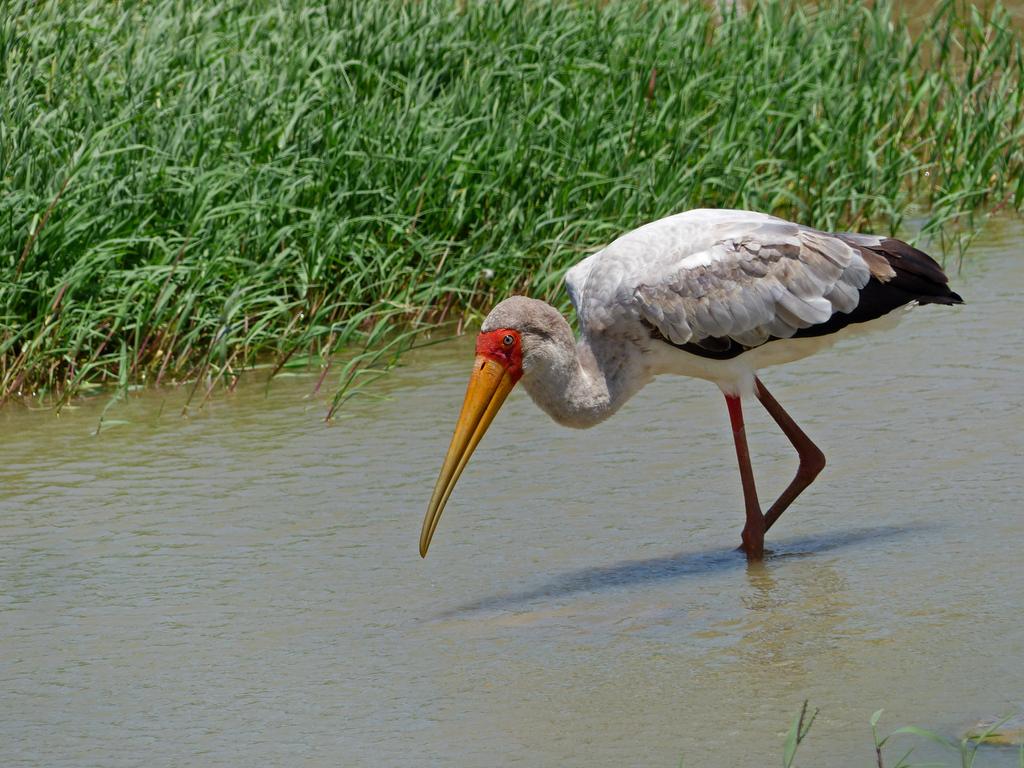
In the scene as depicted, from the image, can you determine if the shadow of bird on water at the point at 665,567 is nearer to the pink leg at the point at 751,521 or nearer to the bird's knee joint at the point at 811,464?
the pink leg at the point at 751,521

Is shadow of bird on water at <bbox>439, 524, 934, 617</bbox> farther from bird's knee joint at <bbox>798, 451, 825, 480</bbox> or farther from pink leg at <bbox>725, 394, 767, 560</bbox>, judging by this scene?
bird's knee joint at <bbox>798, 451, 825, 480</bbox>

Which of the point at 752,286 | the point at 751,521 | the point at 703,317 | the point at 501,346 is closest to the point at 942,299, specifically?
the point at 752,286

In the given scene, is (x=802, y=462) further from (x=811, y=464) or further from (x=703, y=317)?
(x=703, y=317)

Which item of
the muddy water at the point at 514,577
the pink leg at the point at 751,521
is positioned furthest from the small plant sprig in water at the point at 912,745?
the pink leg at the point at 751,521

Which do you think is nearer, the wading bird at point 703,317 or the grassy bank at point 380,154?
the wading bird at point 703,317

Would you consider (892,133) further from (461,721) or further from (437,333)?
(461,721)

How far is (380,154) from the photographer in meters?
7.68

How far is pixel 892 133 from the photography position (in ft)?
30.8

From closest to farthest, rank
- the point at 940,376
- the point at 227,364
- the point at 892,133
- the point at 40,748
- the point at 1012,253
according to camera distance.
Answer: the point at 40,748 → the point at 940,376 → the point at 227,364 → the point at 1012,253 → the point at 892,133

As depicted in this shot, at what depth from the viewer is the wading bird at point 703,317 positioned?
16.7ft

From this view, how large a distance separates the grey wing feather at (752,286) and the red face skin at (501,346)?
1.32 ft

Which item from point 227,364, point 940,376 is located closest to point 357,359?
point 227,364

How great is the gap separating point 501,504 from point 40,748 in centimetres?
202

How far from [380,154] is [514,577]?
10.2ft
